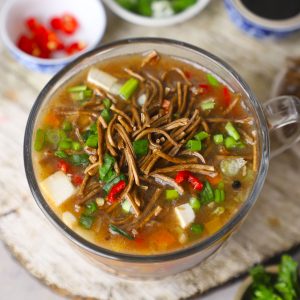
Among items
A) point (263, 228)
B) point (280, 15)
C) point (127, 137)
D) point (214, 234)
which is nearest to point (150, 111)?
point (127, 137)

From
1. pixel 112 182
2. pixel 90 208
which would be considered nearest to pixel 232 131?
pixel 112 182

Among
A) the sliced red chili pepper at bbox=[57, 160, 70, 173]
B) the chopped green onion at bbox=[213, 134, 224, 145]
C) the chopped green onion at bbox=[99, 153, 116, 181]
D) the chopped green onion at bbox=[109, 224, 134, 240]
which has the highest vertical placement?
the chopped green onion at bbox=[213, 134, 224, 145]

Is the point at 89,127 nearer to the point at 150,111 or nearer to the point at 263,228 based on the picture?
the point at 150,111

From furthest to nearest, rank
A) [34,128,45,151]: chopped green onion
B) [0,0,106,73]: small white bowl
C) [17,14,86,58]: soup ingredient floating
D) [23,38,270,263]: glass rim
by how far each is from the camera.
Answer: [17,14,86,58]: soup ingredient floating, [0,0,106,73]: small white bowl, [34,128,45,151]: chopped green onion, [23,38,270,263]: glass rim

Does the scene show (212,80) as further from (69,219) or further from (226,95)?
(69,219)

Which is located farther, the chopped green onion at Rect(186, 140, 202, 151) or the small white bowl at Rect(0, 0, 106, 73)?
the small white bowl at Rect(0, 0, 106, 73)

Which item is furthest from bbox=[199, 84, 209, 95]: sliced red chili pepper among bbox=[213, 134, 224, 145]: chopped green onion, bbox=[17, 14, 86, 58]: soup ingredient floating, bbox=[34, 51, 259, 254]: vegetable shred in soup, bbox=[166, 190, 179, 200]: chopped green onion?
bbox=[17, 14, 86, 58]: soup ingredient floating

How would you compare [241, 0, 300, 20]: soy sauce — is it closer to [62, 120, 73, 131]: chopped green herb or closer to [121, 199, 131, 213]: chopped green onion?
[62, 120, 73, 131]: chopped green herb
